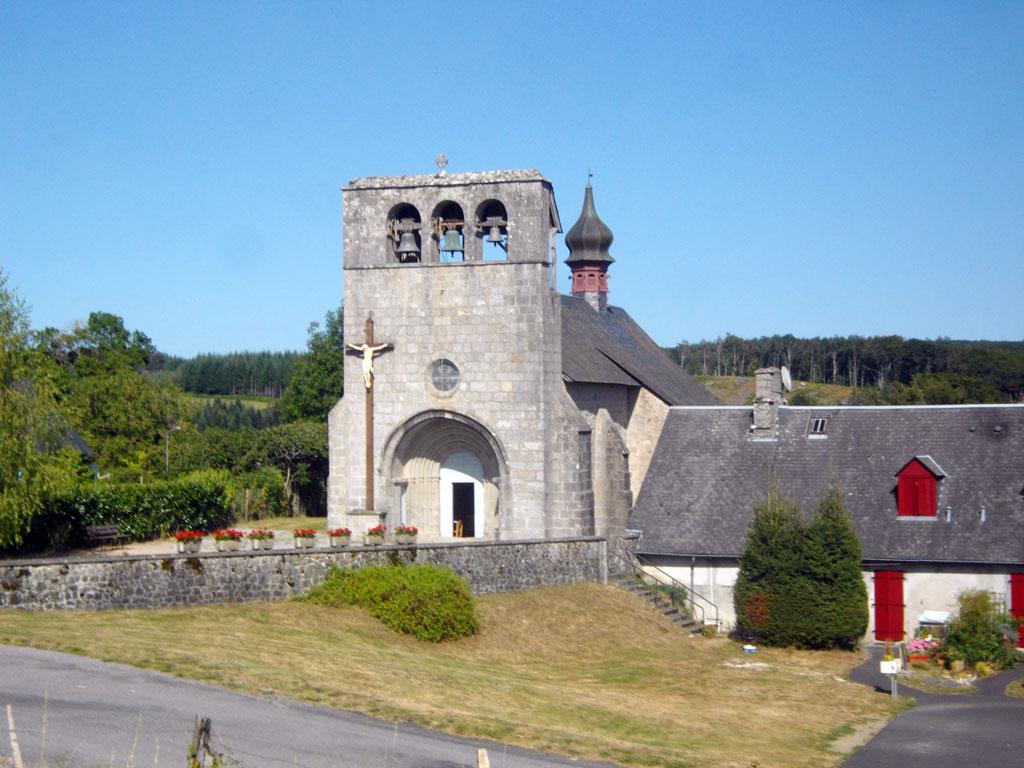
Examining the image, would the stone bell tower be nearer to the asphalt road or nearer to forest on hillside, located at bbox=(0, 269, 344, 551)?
forest on hillside, located at bbox=(0, 269, 344, 551)

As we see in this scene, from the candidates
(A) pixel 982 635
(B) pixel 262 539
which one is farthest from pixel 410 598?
(A) pixel 982 635

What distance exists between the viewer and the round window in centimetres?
3023

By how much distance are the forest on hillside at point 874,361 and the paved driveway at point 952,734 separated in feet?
146

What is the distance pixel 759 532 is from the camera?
28.0m

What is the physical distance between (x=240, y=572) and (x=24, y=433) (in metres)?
6.10

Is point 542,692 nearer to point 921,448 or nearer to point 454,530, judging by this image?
point 454,530

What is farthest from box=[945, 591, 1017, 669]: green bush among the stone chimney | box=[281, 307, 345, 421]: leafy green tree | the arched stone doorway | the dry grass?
the dry grass

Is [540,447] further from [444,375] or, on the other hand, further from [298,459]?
[298,459]

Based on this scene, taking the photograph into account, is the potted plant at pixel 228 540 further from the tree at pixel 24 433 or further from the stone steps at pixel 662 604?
the stone steps at pixel 662 604

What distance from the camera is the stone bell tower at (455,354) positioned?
2969cm

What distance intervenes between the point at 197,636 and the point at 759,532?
44.3ft

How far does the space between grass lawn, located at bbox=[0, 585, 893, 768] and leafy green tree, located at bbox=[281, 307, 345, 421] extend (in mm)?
30016

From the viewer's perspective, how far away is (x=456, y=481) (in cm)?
3156

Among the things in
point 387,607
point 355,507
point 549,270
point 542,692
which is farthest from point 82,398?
point 542,692
